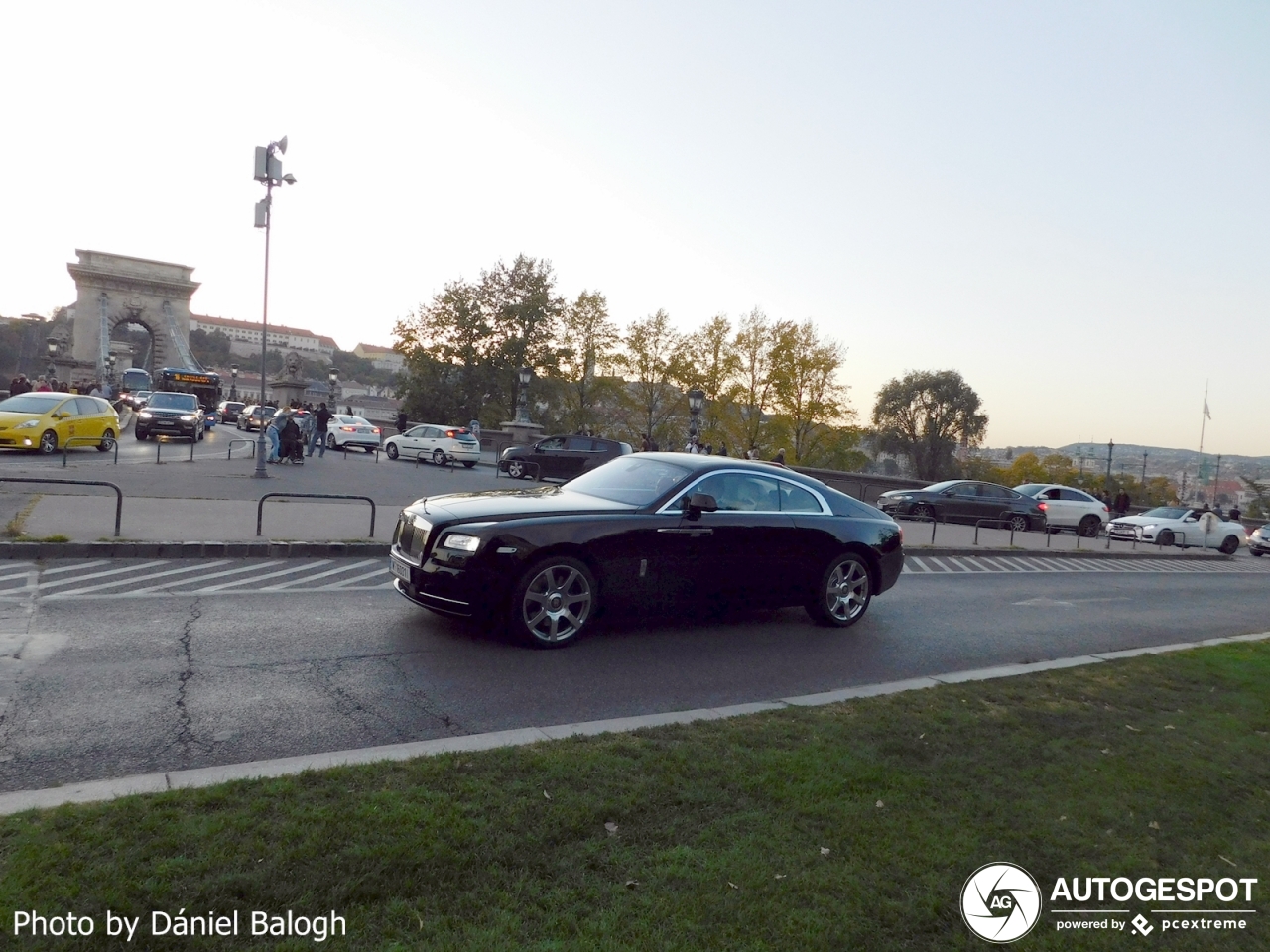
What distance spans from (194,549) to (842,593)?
7431 mm

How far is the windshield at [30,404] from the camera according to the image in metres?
24.0

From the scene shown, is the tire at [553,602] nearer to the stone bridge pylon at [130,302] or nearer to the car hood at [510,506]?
the car hood at [510,506]

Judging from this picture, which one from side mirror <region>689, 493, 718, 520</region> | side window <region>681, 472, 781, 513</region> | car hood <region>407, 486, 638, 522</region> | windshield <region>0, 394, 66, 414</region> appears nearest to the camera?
car hood <region>407, 486, 638, 522</region>

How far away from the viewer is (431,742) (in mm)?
4801

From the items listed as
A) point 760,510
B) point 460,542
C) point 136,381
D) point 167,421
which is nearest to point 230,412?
point 136,381

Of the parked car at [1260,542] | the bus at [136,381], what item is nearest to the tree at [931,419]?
the parked car at [1260,542]

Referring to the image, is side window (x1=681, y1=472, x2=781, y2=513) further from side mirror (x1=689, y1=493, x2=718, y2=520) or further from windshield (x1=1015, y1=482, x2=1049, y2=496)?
windshield (x1=1015, y1=482, x2=1049, y2=496)

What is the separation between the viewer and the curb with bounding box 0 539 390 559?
1009cm

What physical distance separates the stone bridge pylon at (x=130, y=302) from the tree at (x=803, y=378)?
5859cm

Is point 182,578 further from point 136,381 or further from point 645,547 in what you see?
point 136,381

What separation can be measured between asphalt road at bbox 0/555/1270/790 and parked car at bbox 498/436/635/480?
66.8 ft

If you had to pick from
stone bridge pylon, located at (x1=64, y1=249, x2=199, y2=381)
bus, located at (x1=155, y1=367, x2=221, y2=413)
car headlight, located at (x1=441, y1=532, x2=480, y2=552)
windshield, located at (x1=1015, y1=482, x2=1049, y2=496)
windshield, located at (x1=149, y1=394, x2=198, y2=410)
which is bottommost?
windshield, located at (x1=1015, y1=482, x2=1049, y2=496)

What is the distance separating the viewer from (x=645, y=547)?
7723 millimetres

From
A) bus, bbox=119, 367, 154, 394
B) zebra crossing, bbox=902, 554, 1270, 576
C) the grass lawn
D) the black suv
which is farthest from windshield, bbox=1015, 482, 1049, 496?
bus, bbox=119, 367, 154, 394
